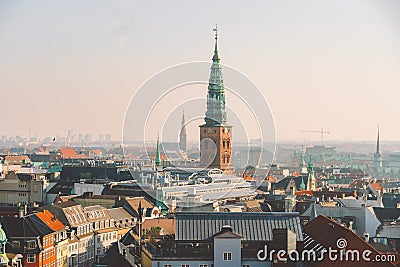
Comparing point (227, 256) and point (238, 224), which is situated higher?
point (238, 224)

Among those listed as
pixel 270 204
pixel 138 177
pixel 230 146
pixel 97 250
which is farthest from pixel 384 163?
pixel 97 250

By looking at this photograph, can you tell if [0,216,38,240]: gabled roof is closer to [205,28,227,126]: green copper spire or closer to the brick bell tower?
[205,28,227,126]: green copper spire

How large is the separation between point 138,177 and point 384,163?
130m

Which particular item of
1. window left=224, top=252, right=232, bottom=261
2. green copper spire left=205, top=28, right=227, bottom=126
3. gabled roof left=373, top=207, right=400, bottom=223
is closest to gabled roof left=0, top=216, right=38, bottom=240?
window left=224, top=252, right=232, bottom=261

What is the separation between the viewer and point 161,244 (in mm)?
28500

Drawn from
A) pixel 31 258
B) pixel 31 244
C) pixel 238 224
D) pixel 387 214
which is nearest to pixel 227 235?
pixel 238 224

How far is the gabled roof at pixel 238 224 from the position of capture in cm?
2838

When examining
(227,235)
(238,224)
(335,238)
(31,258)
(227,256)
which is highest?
(238,224)

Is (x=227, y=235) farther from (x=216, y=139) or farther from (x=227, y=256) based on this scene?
(x=216, y=139)

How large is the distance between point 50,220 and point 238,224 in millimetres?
16093

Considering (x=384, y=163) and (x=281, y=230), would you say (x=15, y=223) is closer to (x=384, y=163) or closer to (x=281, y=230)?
(x=281, y=230)

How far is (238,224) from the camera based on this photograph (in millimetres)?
28844

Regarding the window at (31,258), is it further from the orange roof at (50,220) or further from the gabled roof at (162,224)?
the gabled roof at (162,224)

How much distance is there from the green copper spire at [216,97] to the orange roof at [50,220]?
38.1 metres
